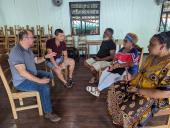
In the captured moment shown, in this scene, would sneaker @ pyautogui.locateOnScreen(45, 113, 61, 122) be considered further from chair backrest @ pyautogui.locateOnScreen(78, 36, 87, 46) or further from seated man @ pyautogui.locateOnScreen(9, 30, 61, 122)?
chair backrest @ pyautogui.locateOnScreen(78, 36, 87, 46)

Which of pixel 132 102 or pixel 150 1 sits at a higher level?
pixel 150 1

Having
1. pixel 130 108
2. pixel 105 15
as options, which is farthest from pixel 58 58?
pixel 105 15

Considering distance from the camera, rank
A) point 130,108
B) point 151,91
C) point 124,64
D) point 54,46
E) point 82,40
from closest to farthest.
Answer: point 151,91 < point 130,108 < point 124,64 < point 54,46 < point 82,40

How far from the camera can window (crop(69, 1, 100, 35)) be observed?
5.36 meters

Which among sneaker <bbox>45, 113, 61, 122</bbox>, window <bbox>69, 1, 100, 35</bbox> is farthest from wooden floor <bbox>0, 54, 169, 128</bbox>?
window <bbox>69, 1, 100, 35</bbox>

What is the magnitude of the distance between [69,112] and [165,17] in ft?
14.2

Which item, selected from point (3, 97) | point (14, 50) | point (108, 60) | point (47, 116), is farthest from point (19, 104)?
point (108, 60)

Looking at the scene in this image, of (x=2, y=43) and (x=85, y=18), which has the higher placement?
(x=85, y=18)

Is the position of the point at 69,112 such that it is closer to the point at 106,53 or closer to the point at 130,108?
the point at 130,108

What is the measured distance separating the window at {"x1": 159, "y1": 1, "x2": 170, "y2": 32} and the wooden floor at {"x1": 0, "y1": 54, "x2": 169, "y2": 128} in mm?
3430

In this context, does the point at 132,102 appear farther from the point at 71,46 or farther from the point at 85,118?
the point at 71,46

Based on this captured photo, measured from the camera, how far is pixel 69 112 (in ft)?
8.45

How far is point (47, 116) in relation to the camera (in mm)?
2428

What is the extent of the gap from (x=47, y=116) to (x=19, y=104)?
66 centimetres
